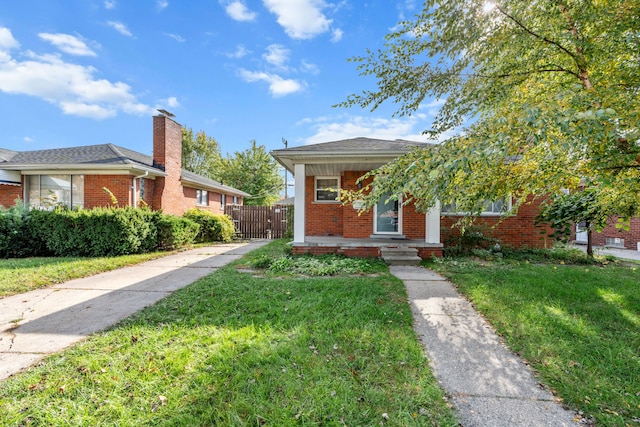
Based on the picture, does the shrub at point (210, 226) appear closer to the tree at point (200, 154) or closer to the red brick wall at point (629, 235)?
the red brick wall at point (629, 235)

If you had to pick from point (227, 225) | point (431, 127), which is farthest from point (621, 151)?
point (227, 225)

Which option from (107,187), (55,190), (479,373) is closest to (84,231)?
(107,187)

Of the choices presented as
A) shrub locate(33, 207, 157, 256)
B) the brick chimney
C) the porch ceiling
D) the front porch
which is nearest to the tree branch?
the porch ceiling

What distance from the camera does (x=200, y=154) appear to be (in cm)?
3120

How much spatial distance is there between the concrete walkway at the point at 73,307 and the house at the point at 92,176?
5615 mm

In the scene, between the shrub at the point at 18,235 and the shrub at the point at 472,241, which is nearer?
the shrub at the point at 18,235

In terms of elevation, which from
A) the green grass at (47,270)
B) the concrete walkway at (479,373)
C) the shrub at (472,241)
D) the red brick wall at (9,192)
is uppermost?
the red brick wall at (9,192)

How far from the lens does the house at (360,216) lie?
777 cm

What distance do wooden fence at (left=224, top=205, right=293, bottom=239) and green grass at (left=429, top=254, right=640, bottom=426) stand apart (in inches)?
425

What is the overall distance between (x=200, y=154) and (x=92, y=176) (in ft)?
70.5

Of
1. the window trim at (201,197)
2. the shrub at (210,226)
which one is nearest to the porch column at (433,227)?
the shrub at (210,226)

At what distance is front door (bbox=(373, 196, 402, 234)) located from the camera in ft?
30.3

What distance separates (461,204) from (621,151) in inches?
75.4

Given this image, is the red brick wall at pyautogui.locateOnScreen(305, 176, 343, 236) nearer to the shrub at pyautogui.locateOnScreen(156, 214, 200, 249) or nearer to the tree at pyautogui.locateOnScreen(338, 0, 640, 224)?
the shrub at pyautogui.locateOnScreen(156, 214, 200, 249)
